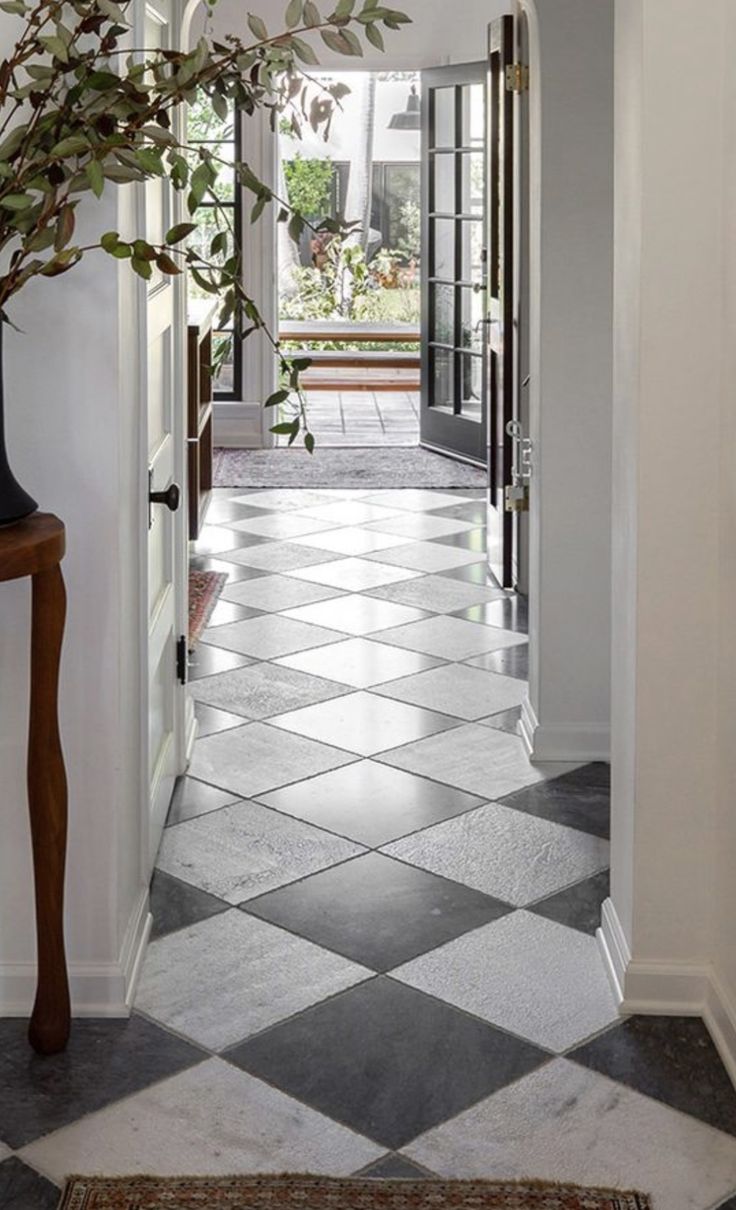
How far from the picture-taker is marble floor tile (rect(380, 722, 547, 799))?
4355 mm

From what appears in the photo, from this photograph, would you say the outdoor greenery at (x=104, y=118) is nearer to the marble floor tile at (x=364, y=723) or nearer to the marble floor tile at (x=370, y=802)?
the marble floor tile at (x=370, y=802)

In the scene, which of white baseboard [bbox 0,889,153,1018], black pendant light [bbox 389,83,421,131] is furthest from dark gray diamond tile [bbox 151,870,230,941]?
black pendant light [bbox 389,83,421,131]

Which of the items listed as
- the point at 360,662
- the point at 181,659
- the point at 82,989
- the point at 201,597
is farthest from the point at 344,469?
the point at 82,989

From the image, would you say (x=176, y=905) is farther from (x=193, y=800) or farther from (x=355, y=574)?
(x=355, y=574)

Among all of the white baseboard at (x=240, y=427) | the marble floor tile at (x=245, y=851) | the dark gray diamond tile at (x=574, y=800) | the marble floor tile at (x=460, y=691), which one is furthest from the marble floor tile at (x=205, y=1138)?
the white baseboard at (x=240, y=427)

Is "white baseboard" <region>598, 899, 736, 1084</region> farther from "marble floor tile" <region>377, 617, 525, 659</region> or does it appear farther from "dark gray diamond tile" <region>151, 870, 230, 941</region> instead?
"marble floor tile" <region>377, 617, 525, 659</region>

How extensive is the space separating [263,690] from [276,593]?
1285 mm

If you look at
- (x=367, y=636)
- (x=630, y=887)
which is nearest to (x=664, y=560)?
(x=630, y=887)

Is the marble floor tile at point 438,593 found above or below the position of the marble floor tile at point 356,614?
above

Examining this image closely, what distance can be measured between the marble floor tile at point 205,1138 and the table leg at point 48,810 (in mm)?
247

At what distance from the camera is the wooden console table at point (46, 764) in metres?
2.62

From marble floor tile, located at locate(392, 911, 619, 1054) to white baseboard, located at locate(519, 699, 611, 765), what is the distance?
3.40 ft

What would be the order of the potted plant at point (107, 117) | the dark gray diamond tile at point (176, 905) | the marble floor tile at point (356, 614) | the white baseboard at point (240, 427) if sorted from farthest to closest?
the white baseboard at point (240, 427)
the marble floor tile at point (356, 614)
the dark gray diamond tile at point (176, 905)
the potted plant at point (107, 117)

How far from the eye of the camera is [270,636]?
5.85 metres
